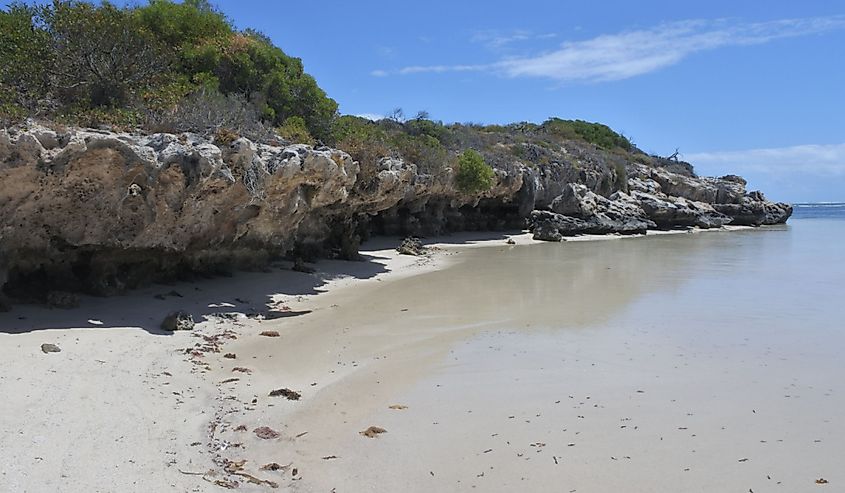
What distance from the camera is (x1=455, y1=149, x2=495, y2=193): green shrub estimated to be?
25484 mm

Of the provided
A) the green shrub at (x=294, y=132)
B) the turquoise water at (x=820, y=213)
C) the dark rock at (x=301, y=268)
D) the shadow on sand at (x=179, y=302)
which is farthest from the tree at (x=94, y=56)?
the turquoise water at (x=820, y=213)

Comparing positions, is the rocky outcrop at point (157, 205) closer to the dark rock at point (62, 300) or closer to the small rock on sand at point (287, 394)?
the dark rock at point (62, 300)

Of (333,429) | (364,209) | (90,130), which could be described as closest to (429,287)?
(364,209)

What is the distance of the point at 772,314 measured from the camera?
10258 mm

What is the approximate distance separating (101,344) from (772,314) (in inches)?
401

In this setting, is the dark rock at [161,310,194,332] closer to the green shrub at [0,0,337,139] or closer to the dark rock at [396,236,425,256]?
the green shrub at [0,0,337,139]

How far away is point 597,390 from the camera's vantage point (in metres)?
6.32

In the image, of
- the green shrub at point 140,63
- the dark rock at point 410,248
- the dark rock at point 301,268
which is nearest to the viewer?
the green shrub at point 140,63

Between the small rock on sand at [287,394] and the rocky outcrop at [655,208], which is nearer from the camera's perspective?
the small rock on sand at [287,394]

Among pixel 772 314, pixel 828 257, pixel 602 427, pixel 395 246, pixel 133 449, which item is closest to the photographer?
pixel 133 449

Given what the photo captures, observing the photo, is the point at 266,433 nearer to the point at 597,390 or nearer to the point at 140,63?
the point at 597,390

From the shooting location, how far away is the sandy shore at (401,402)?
441cm

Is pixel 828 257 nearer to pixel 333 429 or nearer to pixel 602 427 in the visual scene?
pixel 602 427

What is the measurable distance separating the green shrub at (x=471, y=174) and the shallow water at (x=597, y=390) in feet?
42.0
